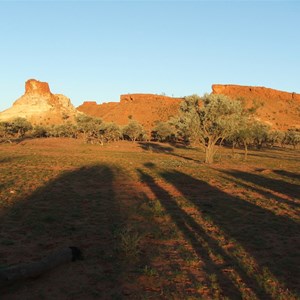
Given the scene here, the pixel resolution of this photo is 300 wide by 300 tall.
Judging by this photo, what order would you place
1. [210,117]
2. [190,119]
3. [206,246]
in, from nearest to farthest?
[206,246] → [210,117] → [190,119]

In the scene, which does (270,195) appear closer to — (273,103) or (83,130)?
(83,130)

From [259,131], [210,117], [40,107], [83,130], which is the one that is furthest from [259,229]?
[40,107]

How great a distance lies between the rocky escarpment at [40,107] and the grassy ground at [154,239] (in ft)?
299

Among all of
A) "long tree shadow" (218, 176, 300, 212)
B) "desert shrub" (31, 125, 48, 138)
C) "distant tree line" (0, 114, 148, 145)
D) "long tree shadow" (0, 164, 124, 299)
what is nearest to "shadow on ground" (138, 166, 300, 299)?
"long tree shadow" (218, 176, 300, 212)

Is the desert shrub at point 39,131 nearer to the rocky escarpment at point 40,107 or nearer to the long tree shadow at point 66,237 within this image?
the rocky escarpment at point 40,107

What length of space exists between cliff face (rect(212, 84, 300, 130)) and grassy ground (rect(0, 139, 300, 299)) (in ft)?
320

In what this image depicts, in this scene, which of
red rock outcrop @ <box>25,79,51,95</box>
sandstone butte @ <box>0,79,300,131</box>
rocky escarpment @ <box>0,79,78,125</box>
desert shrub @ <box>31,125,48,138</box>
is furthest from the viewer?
red rock outcrop @ <box>25,79,51,95</box>

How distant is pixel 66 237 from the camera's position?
8.77 m

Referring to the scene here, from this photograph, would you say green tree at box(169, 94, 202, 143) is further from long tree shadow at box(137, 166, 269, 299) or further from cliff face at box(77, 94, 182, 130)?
cliff face at box(77, 94, 182, 130)

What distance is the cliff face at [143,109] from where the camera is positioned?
122 meters

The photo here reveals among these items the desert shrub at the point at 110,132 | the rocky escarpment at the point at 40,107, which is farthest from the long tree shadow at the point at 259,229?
the rocky escarpment at the point at 40,107

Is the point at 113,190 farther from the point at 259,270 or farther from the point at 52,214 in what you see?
the point at 259,270

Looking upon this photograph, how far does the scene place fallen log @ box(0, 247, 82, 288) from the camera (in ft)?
18.5

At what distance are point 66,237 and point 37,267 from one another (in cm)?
257
